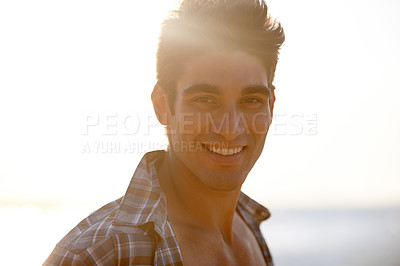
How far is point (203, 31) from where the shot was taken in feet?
12.7

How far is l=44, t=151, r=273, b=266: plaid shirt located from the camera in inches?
119

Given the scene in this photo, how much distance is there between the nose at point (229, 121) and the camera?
144 inches

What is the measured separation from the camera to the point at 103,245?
304cm

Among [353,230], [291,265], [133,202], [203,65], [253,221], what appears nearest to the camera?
[133,202]

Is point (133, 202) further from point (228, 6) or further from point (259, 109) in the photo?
point (228, 6)

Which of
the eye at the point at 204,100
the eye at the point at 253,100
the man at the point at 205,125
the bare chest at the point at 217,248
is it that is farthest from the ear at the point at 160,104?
the bare chest at the point at 217,248

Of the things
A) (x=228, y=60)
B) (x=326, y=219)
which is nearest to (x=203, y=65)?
(x=228, y=60)

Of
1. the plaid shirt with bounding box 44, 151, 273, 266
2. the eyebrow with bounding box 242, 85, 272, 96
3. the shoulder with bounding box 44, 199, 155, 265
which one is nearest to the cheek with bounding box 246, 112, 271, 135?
the eyebrow with bounding box 242, 85, 272, 96

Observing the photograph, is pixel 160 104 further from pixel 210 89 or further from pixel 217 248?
pixel 217 248

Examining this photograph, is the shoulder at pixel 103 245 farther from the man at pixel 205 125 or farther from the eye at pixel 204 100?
the eye at pixel 204 100

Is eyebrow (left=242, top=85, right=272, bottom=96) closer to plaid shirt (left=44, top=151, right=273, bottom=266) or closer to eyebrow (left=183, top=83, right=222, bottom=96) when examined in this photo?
eyebrow (left=183, top=83, right=222, bottom=96)

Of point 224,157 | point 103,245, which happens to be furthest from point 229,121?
point 103,245

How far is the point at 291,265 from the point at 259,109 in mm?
17347

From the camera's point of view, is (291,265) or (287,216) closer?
(291,265)
